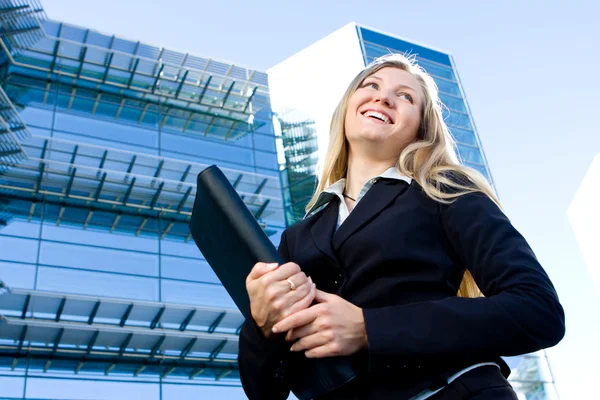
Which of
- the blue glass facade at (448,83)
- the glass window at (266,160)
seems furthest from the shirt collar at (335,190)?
the blue glass facade at (448,83)

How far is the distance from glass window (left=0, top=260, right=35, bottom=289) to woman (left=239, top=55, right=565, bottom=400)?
1353 centimetres

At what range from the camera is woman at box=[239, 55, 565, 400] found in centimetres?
133

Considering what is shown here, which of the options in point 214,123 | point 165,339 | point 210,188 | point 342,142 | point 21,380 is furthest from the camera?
point 214,123

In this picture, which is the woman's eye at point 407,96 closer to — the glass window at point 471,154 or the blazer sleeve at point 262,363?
the blazer sleeve at point 262,363

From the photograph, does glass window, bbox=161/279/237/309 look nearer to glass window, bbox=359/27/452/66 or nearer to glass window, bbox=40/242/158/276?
glass window, bbox=40/242/158/276

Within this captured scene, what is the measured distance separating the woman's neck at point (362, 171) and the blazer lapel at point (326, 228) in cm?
7

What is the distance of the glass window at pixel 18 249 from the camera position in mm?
14672

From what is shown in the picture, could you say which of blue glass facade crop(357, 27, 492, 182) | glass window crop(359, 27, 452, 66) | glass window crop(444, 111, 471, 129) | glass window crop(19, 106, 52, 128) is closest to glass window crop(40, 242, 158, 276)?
glass window crop(19, 106, 52, 128)

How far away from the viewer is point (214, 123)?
64.6 ft

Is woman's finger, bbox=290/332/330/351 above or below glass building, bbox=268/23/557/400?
below

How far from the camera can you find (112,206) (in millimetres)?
16719

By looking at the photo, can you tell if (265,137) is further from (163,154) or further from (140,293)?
(140,293)

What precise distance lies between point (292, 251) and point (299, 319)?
0.54 metres

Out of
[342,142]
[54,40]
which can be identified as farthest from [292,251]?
[54,40]
